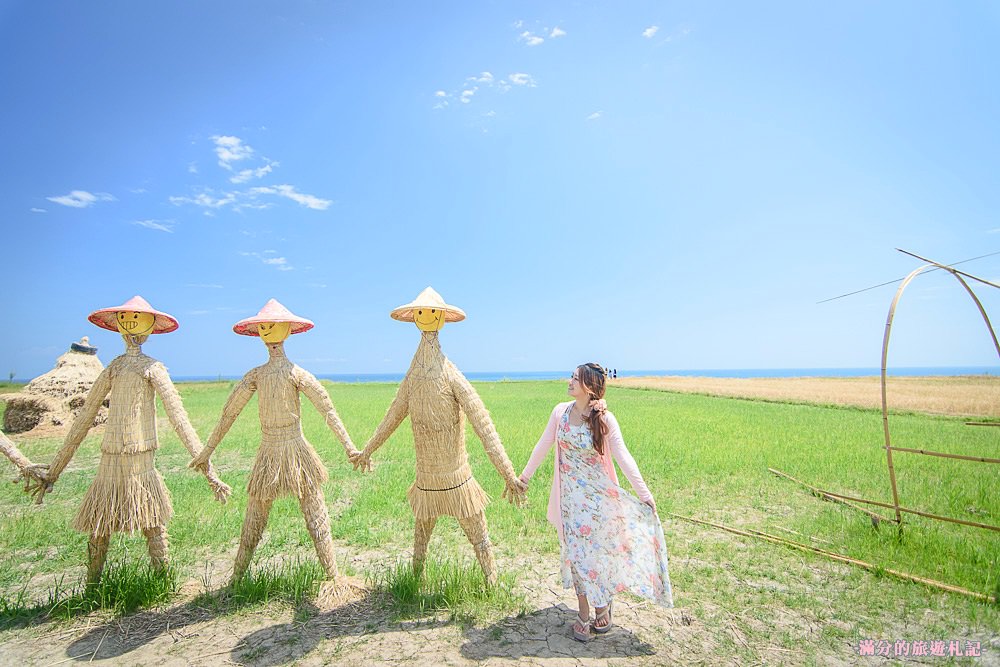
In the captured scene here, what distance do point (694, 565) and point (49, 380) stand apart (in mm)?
16961

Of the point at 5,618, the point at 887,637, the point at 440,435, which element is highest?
the point at 440,435

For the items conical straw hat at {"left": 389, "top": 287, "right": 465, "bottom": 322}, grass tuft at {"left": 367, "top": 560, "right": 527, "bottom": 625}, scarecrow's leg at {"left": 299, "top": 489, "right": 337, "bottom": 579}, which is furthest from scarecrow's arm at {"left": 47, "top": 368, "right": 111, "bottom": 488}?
grass tuft at {"left": 367, "top": 560, "right": 527, "bottom": 625}

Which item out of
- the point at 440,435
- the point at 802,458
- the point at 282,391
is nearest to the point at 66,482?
the point at 282,391

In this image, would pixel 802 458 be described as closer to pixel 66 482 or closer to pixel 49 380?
pixel 66 482

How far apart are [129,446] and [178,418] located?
1.42 feet

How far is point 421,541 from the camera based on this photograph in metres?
4.25

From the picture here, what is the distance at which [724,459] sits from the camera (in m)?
9.23

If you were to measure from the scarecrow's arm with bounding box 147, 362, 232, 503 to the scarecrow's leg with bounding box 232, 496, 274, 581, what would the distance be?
0.27m

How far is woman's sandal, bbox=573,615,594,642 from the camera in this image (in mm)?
3615

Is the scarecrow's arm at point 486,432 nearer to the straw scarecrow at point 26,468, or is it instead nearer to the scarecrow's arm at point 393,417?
the scarecrow's arm at point 393,417

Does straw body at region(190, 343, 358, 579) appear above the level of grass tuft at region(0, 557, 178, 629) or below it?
above

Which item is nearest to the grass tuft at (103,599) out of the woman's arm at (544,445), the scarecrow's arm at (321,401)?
the scarecrow's arm at (321,401)

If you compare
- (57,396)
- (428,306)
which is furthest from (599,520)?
(57,396)

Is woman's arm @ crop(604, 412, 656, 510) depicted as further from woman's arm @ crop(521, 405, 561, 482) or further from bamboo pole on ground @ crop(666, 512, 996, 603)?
bamboo pole on ground @ crop(666, 512, 996, 603)
